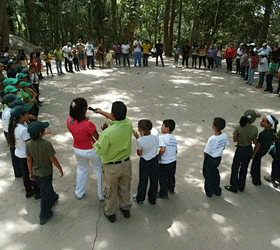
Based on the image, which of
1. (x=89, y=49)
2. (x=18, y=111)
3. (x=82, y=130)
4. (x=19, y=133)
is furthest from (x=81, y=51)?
(x=82, y=130)

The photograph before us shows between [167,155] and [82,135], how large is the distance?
1.29 m

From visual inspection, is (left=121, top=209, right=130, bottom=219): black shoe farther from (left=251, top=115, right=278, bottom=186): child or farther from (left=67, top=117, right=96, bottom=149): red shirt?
(left=251, top=115, right=278, bottom=186): child

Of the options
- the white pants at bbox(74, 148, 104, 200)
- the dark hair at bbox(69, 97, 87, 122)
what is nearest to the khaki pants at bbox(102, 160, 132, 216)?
the white pants at bbox(74, 148, 104, 200)

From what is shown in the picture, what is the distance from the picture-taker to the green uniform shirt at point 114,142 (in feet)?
9.78

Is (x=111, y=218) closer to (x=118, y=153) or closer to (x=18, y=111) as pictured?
(x=118, y=153)

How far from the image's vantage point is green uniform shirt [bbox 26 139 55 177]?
3.20m

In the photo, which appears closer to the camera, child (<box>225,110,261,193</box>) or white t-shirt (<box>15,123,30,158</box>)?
white t-shirt (<box>15,123,30,158</box>)

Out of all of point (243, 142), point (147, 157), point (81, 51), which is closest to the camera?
point (147, 157)

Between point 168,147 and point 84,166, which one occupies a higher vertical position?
point 168,147

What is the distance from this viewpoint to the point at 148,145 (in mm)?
3352

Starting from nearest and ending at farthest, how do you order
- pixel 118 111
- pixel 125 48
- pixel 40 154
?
pixel 118 111
pixel 40 154
pixel 125 48

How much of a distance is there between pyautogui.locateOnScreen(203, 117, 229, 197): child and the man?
133 cm

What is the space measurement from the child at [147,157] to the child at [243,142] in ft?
4.59

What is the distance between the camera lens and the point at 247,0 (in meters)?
18.3
